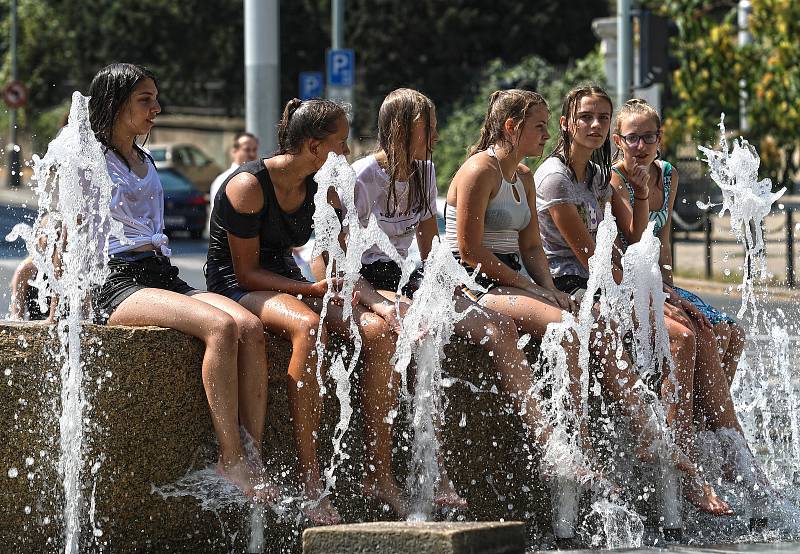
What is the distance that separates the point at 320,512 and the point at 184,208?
64.8 ft

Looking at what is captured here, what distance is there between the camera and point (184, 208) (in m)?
25.0

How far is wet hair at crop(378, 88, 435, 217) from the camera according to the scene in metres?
6.10

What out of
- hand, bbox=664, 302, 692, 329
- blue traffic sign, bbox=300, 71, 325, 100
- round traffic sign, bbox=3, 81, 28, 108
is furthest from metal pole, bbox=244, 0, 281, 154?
round traffic sign, bbox=3, 81, 28, 108

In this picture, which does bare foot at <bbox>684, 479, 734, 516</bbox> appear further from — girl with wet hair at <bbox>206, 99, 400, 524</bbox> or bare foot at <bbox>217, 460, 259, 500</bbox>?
bare foot at <bbox>217, 460, 259, 500</bbox>

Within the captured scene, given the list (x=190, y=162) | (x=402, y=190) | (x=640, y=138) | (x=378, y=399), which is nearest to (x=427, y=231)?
(x=402, y=190)

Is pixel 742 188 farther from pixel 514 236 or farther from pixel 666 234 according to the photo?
pixel 514 236

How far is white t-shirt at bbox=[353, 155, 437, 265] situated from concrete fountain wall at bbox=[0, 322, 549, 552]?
0.75 m

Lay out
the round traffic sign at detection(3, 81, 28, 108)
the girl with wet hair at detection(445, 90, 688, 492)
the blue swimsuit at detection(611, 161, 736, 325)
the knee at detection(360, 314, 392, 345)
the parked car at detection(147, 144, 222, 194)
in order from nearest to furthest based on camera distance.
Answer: the knee at detection(360, 314, 392, 345), the girl with wet hair at detection(445, 90, 688, 492), the blue swimsuit at detection(611, 161, 736, 325), the parked car at detection(147, 144, 222, 194), the round traffic sign at detection(3, 81, 28, 108)

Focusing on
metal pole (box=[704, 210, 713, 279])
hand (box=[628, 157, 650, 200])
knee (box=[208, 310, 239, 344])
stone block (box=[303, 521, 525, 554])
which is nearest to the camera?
stone block (box=[303, 521, 525, 554])

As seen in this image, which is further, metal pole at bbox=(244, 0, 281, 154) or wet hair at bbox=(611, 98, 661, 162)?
metal pole at bbox=(244, 0, 281, 154)

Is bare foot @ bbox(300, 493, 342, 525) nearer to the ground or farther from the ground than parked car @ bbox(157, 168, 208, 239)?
nearer to the ground

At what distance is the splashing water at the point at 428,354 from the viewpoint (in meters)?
5.76

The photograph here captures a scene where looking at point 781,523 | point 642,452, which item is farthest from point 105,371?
point 781,523

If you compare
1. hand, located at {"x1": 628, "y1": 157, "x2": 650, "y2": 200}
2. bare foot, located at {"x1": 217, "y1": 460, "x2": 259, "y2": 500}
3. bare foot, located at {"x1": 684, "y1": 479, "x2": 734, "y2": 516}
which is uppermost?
hand, located at {"x1": 628, "y1": 157, "x2": 650, "y2": 200}
